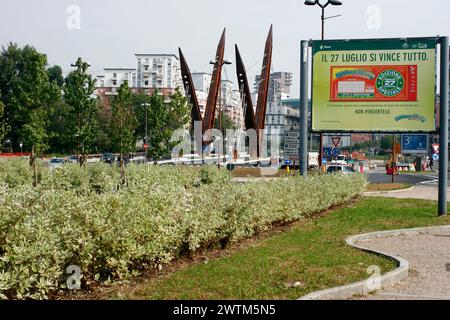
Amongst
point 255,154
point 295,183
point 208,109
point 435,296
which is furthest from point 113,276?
point 255,154

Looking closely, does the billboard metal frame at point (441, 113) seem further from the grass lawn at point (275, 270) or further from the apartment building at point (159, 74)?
the apartment building at point (159, 74)

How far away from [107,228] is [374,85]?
45.3ft

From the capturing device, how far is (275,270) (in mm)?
7672

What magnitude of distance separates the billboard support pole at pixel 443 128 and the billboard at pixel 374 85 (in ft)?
3.87

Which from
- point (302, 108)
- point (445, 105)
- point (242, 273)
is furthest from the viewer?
point (302, 108)

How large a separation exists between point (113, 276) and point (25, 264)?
1.50m

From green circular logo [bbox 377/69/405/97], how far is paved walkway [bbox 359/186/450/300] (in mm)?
6283

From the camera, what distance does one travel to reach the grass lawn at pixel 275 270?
21.1ft

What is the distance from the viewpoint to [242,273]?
7.43 meters

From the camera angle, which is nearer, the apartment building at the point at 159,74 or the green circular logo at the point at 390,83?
the green circular logo at the point at 390,83

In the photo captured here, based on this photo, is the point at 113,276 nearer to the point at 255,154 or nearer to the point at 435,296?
the point at 435,296

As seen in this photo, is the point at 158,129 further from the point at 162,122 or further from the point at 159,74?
the point at 159,74

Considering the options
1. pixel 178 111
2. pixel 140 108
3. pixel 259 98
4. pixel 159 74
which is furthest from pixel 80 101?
pixel 159 74

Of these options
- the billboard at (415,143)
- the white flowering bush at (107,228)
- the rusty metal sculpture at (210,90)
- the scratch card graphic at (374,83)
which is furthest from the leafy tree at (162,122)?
the white flowering bush at (107,228)
